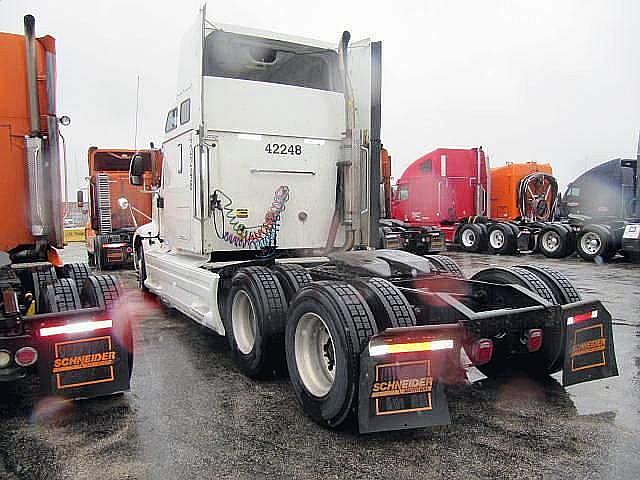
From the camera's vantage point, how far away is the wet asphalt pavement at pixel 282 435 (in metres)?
3.30

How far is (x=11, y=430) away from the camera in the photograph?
389 cm

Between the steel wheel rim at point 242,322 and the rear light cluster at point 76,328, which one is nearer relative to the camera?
the rear light cluster at point 76,328

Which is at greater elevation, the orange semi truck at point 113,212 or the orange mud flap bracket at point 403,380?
the orange semi truck at point 113,212

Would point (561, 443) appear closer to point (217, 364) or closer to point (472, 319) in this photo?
point (472, 319)

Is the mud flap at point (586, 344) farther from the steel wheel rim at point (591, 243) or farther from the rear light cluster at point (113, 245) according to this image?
the steel wheel rim at point (591, 243)

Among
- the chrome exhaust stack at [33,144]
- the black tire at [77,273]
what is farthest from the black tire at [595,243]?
the chrome exhaust stack at [33,144]

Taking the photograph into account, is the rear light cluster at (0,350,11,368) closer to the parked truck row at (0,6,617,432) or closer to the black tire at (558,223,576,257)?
the parked truck row at (0,6,617,432)

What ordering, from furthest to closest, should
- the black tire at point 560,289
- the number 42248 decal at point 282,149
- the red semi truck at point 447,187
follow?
the red semi truck at point 447,187, the number 42248 decal at point 282,149, the black tire at point 560,289

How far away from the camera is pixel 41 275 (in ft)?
15.8

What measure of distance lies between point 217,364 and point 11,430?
198cm

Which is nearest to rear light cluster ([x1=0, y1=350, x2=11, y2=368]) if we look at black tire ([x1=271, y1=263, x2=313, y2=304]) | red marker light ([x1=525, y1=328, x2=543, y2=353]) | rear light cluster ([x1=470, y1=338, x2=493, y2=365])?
black tire ([x1=271, y1=263, x2=313, y2=304])

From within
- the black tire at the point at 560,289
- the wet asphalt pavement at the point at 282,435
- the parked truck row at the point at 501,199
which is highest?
the parked truck row at the point at 501,199

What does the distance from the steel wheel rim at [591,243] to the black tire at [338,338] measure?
537 inches

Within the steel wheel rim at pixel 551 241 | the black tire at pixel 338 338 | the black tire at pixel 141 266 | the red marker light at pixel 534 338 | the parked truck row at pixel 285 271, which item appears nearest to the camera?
the black tire at pixel 338 338
